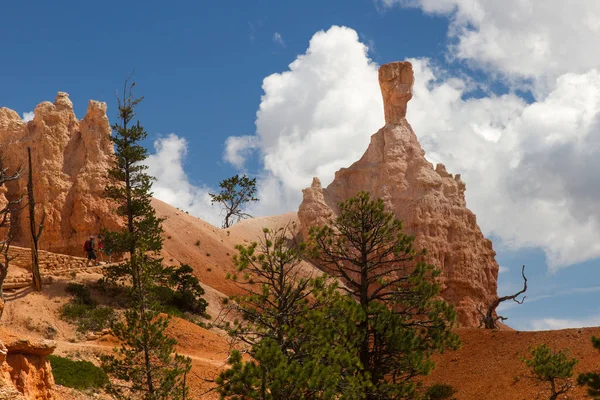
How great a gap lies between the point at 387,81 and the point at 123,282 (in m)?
28.4

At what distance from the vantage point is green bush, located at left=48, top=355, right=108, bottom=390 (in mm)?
20297

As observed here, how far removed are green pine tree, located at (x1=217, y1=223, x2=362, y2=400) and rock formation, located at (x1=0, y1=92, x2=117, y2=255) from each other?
90.4 ft

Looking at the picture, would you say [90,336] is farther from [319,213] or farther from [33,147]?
[319,213]

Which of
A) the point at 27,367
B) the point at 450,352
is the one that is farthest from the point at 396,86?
the point at 27,367

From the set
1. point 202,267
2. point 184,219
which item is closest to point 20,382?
point 202,267

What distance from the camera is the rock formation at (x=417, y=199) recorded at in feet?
150

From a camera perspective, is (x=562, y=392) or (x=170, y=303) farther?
(x=170, y=303)

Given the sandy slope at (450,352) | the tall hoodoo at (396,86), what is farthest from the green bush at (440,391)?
the tall hoodoo at (396,86)

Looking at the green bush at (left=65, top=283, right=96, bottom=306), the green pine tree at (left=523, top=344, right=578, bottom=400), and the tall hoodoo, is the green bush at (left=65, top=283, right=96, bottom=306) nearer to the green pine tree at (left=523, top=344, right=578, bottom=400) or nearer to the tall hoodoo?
the green pine tree at (left=523, top=344, right=578, bottom=400)

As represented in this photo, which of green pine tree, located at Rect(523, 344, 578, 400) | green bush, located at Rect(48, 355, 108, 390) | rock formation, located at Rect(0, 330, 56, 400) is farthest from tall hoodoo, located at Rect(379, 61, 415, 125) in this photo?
rock formation, located at Rect(0, 330, 56, 400)

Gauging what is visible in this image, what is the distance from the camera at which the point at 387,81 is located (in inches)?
2002

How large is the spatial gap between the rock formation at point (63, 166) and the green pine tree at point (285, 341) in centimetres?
2756

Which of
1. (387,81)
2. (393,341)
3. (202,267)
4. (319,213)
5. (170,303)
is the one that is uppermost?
(387,81)

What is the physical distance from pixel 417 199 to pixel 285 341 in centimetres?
3641
